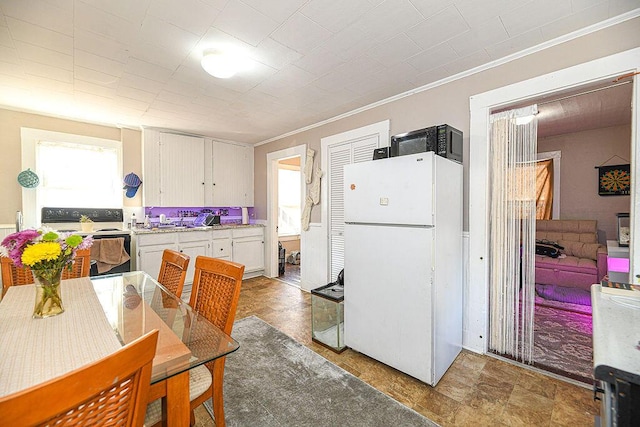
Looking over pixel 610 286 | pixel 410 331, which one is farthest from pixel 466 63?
pixel 410 331

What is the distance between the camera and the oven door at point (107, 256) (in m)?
3.25

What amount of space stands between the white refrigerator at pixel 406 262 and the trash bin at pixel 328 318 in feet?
0.29

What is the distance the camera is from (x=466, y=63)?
2309mm

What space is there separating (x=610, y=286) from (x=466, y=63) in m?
1.90

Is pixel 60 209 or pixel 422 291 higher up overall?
pixel 60 209

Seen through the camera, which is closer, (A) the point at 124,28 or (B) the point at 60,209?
(A) the point at 124,28

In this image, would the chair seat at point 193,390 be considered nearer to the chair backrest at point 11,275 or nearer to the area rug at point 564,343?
the chair backrest at point 11,275

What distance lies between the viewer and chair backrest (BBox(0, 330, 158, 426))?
48 cm

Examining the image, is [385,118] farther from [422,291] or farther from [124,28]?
[124,28]

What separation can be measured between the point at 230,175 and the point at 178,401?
4.35 metres

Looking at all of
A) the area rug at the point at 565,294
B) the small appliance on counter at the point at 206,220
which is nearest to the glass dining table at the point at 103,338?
the small appliance on counter at the point at 206,220

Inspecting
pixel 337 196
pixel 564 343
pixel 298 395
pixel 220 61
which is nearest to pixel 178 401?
pixel 298 395

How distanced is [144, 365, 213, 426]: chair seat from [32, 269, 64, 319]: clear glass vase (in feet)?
2.27

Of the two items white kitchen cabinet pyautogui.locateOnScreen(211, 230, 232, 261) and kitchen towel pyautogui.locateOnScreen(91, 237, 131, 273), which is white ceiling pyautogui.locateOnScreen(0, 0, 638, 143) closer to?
kitchen towel pyautogui.locateOnScreen(91, 237, 131, 273)
